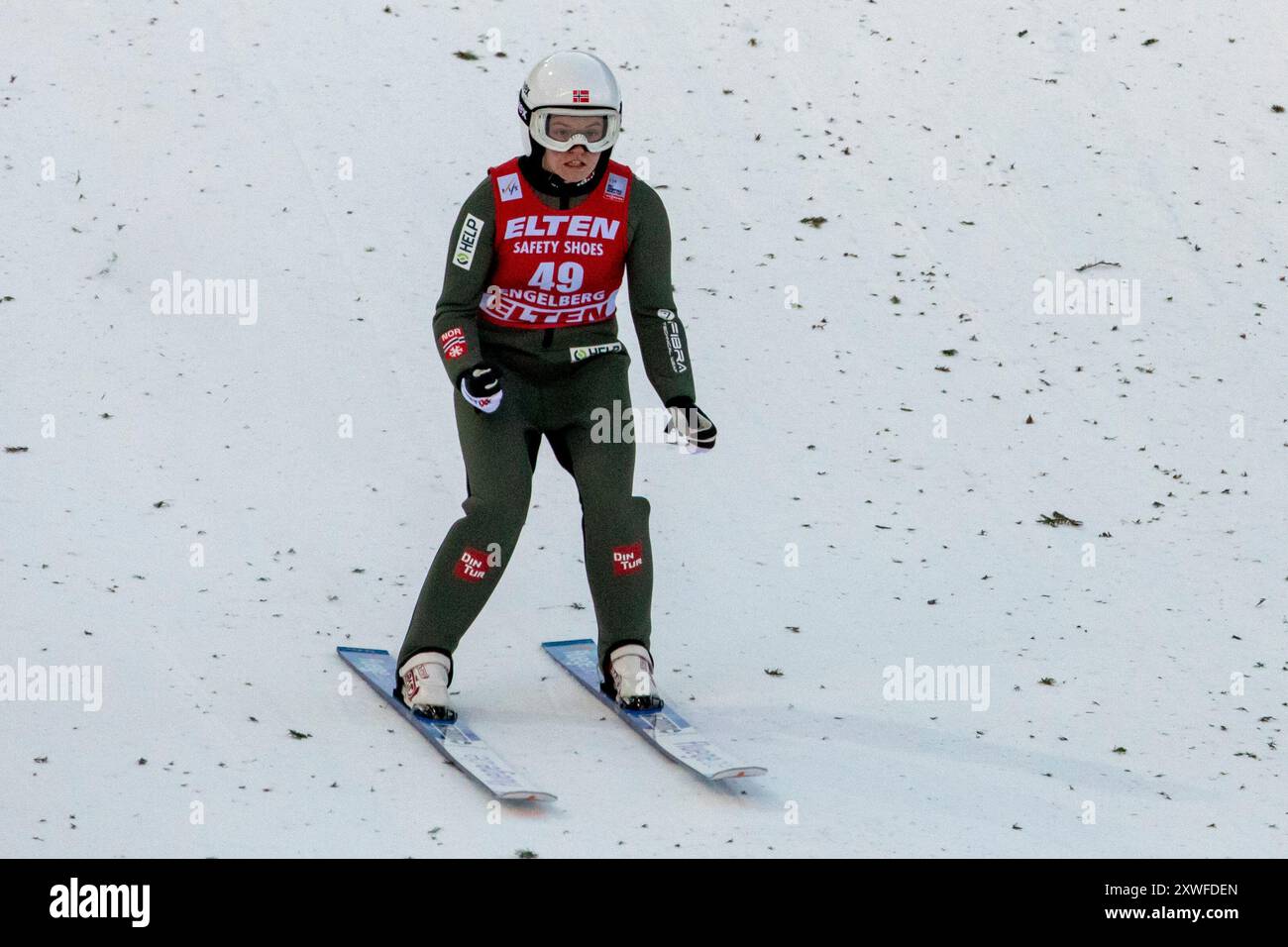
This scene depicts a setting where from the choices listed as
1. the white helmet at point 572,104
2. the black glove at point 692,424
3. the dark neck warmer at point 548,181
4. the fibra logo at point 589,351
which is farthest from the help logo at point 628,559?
the white helmet at point 572,104

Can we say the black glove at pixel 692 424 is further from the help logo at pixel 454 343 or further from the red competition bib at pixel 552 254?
the help logo at pixel 454 343

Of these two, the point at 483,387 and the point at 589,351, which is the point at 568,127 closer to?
the point at 589,351

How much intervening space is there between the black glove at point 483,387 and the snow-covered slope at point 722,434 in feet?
3.56

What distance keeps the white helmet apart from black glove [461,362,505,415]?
0.75m

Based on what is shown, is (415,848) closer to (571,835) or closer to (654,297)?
(571,835)

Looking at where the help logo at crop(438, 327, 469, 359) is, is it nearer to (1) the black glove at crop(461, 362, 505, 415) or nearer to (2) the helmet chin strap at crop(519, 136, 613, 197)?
(1) the black glove at crop(461, 362, 505, 415)

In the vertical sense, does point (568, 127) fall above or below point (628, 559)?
above

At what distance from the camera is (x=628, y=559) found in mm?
5699

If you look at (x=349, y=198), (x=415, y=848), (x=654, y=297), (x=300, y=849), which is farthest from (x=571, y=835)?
(x=349, y=198)

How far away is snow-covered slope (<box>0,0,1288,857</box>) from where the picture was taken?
524 cm

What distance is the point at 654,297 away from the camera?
5727mm

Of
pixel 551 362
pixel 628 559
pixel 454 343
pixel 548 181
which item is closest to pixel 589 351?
pixel 551 362

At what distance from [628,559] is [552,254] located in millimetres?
1045

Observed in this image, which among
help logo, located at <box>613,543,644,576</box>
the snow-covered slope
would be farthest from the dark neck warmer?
the snow-covered slope
